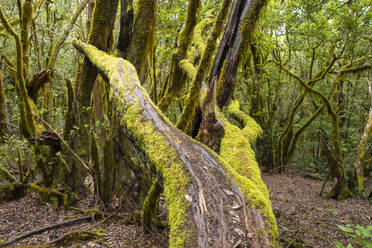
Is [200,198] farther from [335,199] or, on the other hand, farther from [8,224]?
[335,199]

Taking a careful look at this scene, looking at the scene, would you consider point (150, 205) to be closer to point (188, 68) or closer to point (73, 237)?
point (73, 237)

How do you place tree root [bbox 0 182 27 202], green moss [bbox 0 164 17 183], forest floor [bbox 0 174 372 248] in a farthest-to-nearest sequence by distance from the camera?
green moss [bbox 0 164 17 183] → tree root [bbox 0 182 27 202] → forest floor [bbox 0 174 372 248]

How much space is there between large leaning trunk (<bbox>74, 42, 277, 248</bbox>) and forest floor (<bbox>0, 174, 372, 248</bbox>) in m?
2.81

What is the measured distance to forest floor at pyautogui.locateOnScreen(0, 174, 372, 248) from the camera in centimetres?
389

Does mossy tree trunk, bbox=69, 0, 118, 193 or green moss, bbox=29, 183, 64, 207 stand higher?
mossy tree trunk, bbox=69, 0, 118, 193

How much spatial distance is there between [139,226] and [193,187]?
3519 mm

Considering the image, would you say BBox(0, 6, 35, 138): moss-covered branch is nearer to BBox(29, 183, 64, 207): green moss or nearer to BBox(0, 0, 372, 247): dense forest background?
BBox(0, 0, 372, 247): dense forest background

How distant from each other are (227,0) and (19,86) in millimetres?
4260

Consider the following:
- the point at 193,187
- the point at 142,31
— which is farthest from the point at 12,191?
the point at 193,187

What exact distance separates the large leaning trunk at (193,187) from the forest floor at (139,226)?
9.23ft

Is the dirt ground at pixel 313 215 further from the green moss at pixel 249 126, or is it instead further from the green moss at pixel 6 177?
the green moss at pixel 6 177

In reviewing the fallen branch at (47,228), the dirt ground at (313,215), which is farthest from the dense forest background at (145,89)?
the dirt ground at (313,215)

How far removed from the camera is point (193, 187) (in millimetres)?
1362

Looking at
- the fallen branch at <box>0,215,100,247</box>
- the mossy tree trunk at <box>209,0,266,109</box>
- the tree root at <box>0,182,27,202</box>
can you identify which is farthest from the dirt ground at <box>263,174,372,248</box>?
the tree root at <box>0,182,27,202</box>
